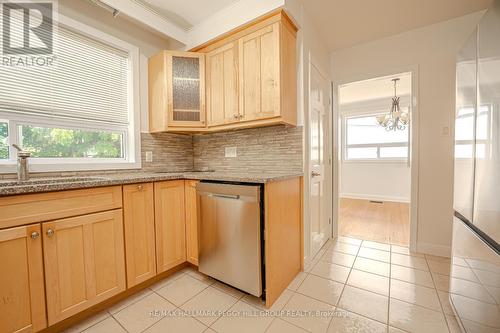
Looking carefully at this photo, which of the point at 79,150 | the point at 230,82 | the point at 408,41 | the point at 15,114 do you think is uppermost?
the point at 408,41

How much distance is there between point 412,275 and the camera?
189 cm

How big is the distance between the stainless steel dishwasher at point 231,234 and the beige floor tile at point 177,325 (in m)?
0.34

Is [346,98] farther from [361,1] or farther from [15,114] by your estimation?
[15,114]

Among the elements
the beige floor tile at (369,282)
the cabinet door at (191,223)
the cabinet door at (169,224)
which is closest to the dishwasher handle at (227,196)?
the cabinet door at (191,223)

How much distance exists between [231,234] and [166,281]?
0.84 meters

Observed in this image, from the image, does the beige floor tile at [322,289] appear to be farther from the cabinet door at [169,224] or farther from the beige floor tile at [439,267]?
the cabinet door at [169,224]

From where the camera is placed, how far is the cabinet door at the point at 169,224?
176 cm

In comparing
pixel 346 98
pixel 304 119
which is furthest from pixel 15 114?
pixel 346 98

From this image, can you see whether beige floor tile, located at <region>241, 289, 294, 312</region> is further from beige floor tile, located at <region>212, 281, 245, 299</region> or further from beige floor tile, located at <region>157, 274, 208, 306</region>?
beige floor tile, located at <region>157, 274, 208, 306</region>

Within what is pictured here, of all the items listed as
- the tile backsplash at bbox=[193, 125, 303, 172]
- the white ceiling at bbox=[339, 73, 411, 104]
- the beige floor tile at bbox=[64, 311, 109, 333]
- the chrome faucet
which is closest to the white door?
the tile backsplash at bbox=[193, 125, 303, 172]

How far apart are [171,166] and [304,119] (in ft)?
5.39

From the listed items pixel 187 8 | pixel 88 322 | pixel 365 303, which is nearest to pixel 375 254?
pixel 365 303

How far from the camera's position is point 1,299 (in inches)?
41.5

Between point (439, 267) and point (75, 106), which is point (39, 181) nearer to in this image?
point (75, 106)
